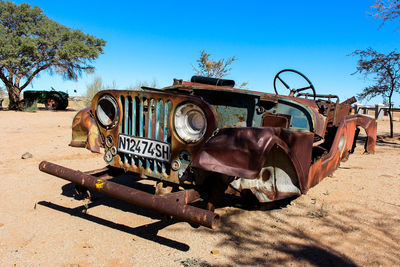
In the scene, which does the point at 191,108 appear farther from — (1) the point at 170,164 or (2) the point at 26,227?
(2) the point at 26,227

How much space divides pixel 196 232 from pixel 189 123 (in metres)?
1.03

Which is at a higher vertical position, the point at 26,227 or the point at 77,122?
the point at 77,122

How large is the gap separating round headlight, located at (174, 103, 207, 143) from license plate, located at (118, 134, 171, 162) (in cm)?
17

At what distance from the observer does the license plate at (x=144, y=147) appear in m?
2.49

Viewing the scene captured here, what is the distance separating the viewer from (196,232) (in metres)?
2.72

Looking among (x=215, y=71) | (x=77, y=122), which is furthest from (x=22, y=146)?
(x=215, y=71)

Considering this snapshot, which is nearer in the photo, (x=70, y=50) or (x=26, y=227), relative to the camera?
(x=26, y=227)

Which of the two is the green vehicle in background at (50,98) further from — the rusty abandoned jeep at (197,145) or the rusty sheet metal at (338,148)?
the rusty sheet metal at (338,148)

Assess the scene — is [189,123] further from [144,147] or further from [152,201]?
[152,201]

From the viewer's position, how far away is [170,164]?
2.47 metres

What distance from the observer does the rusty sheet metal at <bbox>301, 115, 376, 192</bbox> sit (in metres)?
2.79

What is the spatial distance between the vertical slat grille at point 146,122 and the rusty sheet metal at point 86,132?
0.35 meters

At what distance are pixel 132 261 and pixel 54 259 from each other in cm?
58

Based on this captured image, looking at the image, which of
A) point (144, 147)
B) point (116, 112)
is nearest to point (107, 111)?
point (116, 112)
